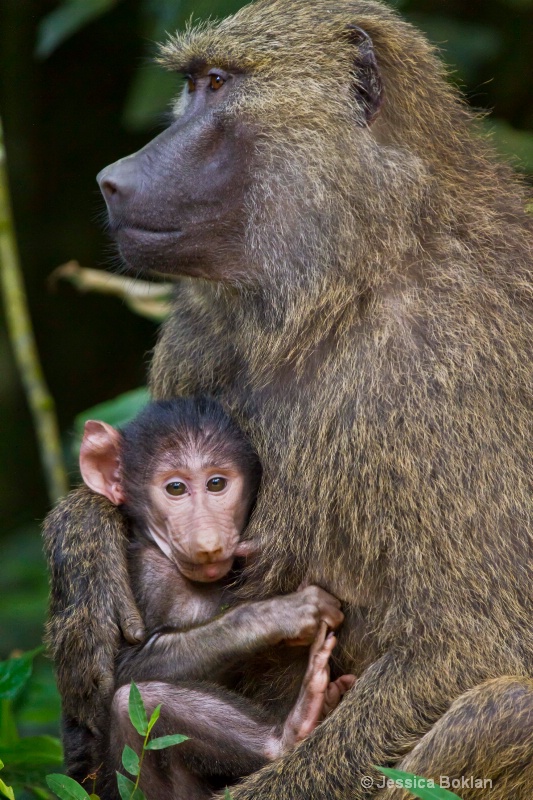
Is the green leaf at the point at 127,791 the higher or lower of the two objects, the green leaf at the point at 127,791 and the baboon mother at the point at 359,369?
the lower

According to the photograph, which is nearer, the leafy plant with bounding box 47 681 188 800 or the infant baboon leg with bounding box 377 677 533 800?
the leafy plant with bounding box 47 681 188 800

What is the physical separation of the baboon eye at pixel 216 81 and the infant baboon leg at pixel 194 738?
178 cm

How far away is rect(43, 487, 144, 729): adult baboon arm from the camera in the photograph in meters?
3.47

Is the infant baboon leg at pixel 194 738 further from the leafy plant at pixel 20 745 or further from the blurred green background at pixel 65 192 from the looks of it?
the blurred green background at pixel 65 192

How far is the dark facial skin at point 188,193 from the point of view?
3.49 metres

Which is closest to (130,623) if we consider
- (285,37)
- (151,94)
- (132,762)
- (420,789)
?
→ (132,762)

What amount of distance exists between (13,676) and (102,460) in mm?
733

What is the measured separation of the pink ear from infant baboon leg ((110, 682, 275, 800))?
0.71m

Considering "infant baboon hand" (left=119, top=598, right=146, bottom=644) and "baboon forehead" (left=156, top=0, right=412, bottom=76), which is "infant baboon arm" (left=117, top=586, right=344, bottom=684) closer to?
"infant baboon hand" (left=119, top=598, right=146, bottom=644)

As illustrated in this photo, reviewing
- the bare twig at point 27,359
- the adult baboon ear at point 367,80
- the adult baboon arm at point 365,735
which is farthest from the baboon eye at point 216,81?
the bare twig at point 27,359

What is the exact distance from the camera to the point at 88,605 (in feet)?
11.5

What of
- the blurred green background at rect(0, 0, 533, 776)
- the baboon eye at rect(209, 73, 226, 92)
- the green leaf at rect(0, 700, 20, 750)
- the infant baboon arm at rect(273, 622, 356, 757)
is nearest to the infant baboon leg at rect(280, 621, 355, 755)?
the infant baboon arm at rect(273, 622, 356, 757)

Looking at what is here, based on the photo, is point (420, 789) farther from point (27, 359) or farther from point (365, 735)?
point (27, 359)

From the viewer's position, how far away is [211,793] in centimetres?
338
